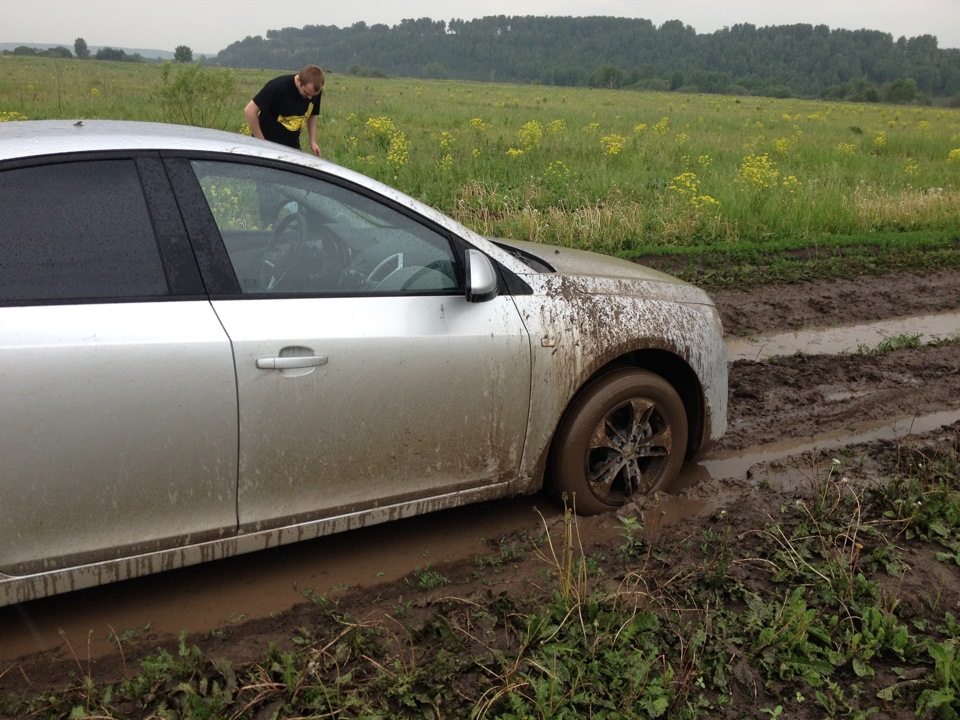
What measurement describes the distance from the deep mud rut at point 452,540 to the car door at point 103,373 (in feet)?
1.51

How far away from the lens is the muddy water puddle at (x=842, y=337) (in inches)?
264

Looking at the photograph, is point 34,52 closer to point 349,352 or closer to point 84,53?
point 84,53

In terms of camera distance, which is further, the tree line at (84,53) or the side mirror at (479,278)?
the tree line at (84,53)

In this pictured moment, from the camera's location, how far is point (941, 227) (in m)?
11.4

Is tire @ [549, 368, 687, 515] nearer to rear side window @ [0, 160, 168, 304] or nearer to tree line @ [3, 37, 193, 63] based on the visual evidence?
rear side window @ [0, 160, 168, 304]

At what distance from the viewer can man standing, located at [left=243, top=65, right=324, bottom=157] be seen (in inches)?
289

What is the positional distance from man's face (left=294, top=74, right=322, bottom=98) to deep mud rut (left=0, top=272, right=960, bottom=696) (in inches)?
169

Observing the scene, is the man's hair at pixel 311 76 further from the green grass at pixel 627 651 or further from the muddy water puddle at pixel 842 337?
the green grass at pixel 627 651

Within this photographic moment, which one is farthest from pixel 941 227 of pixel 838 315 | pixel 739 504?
pixel 739 504

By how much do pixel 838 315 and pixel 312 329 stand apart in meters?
6.05

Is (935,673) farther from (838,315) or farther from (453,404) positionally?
(838,315)

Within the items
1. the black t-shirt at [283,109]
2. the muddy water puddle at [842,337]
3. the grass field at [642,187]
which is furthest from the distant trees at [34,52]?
the muddy water puddle at [842,337]

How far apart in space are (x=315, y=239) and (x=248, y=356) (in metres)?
0.60

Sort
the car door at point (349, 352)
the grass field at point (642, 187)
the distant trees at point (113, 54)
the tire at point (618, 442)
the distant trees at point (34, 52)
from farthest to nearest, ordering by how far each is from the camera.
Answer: the distant trees at point (113, 54)
the distant trees at point (34, 52)
the grass field at point (642, 187)
the tire at point (618, 442)
the car door at point (349, 352)
